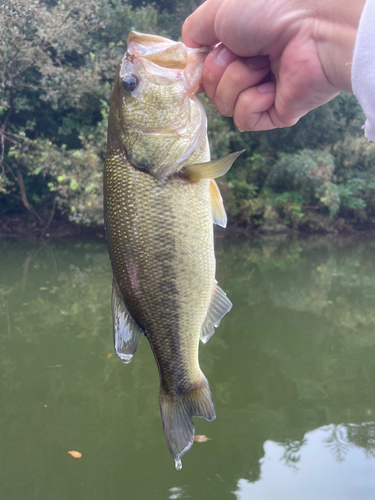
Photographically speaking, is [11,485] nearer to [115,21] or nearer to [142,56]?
[142,56]

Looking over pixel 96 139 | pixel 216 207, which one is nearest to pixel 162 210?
pixel 216 207

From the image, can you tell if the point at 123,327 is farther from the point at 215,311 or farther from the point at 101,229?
the point at 101,229

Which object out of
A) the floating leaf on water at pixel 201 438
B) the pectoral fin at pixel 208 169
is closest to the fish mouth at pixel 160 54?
the pectoral fin at pixel 208 169

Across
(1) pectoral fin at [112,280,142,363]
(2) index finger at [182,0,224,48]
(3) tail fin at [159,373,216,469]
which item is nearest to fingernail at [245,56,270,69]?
(2) index finger at [182,0,224,48]

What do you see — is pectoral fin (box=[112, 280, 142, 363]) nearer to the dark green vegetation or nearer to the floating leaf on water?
the floating leaf on water

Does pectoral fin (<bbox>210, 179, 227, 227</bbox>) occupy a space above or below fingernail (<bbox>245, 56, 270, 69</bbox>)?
below

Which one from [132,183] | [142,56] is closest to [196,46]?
[142,56]
